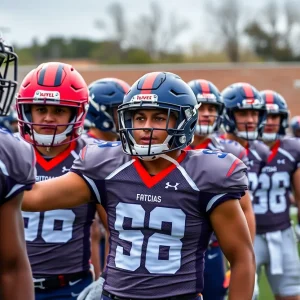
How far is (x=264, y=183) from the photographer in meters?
5.59

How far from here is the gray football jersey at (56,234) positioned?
3598 millimetres

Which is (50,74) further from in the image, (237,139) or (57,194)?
(237,139)

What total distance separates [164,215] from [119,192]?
0.79ft

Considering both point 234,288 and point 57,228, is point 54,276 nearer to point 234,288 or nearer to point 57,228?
point 57,228

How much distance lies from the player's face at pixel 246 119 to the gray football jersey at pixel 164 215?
8.15 ft

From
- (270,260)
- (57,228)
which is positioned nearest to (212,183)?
(57,228)

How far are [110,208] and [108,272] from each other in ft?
0.98

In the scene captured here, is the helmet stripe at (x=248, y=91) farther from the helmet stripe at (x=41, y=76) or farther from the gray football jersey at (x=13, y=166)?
the gray football jersey at (x=13, y=166)

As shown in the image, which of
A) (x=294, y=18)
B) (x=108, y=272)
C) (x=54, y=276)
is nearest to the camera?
(x=108, y=272)

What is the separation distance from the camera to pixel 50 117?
363 centimetres

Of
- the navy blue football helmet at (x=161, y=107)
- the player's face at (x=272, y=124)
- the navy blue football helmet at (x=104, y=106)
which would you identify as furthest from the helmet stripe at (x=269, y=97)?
the navy blue football helmet at (x=161, y=107)

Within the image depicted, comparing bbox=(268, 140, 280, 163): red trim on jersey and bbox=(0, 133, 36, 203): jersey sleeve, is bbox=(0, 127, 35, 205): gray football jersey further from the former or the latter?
bbox=(268, 140, 280, 163): red trim on jersey

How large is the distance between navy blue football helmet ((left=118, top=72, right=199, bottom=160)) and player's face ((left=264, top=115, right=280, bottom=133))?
9.44 ft

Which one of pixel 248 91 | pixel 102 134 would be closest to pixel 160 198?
pixel 102 134
